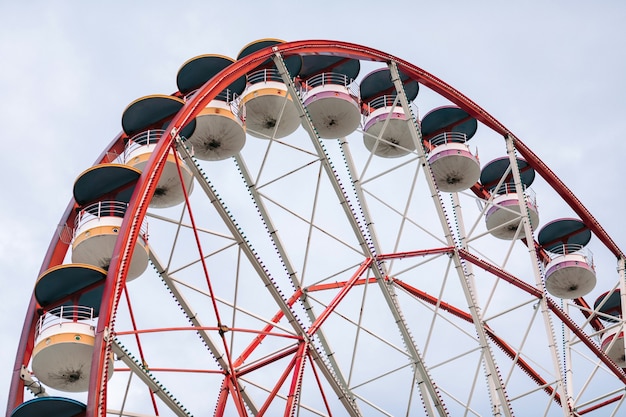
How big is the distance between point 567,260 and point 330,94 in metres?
10.7

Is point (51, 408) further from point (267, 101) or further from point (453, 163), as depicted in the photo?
point (453, 163)

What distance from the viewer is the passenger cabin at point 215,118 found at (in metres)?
25.7

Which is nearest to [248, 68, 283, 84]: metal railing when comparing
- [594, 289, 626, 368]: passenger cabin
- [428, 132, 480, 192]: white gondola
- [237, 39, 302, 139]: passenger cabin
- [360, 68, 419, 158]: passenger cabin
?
[237, 39, 302, 139]: passenger cabin

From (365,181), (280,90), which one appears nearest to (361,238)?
(365,181)

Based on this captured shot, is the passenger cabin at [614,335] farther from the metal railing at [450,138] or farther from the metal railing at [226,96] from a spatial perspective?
the metal railing at [226,96]

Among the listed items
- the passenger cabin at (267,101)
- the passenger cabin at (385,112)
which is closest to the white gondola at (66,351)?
the passenger cabin at (267,101)

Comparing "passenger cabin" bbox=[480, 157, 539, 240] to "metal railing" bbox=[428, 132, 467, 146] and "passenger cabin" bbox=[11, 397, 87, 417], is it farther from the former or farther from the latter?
"passenger cabin" bbox=[11, 397, 87, 417]

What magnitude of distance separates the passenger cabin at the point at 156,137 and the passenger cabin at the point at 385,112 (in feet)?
23.3

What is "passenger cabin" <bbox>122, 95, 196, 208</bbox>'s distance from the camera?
25.2 meters

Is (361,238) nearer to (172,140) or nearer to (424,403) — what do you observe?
(424,403)

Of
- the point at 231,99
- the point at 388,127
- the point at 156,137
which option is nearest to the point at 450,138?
the point at 388,127

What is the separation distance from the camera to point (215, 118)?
25.7 m

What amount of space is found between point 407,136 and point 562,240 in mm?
7517

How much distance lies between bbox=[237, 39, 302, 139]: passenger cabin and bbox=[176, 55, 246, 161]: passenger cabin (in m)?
0.41
